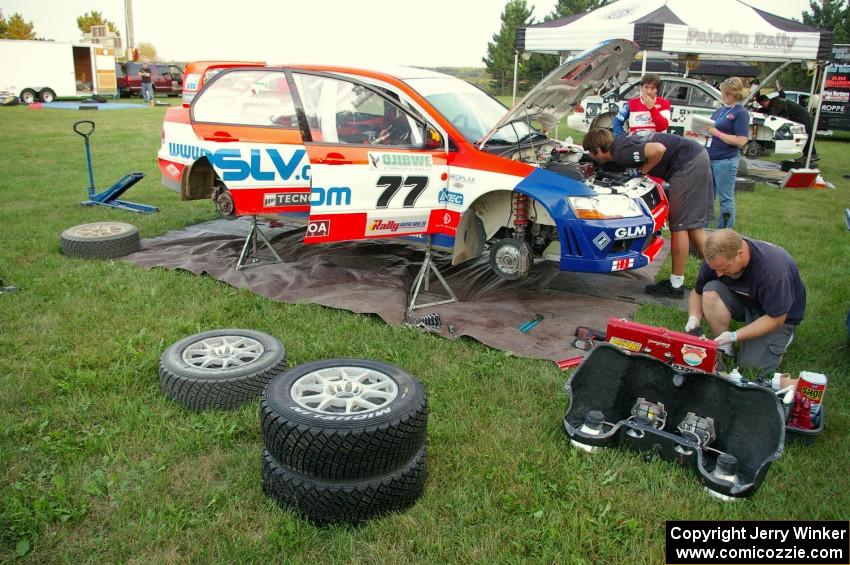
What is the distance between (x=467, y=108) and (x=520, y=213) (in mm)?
1183

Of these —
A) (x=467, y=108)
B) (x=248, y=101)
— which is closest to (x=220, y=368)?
(x=248, y=101)

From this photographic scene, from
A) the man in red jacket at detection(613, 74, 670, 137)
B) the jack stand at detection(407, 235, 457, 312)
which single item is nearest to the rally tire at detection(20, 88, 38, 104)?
the man in red jacket at detection(613, 74, 670, 137)

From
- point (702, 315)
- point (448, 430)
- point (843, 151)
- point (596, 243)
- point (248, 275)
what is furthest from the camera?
point (843, 151)

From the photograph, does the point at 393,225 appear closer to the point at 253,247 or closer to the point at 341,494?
the point at 253,247

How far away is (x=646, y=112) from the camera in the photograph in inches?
310

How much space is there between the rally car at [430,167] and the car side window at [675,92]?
1012 centimetres

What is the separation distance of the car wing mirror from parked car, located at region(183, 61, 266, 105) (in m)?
1.99

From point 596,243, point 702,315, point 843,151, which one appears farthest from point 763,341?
point 843,151

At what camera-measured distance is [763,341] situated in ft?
13.1

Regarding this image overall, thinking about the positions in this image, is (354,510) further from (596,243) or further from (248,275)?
(248,275)

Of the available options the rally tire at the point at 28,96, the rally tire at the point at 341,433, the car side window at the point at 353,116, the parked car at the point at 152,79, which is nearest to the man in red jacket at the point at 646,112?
the car side window at the point at 353,116

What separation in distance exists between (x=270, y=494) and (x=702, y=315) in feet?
10.3

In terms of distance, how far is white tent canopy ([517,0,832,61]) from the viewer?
10.0 meters

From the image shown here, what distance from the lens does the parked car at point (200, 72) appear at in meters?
6.18
